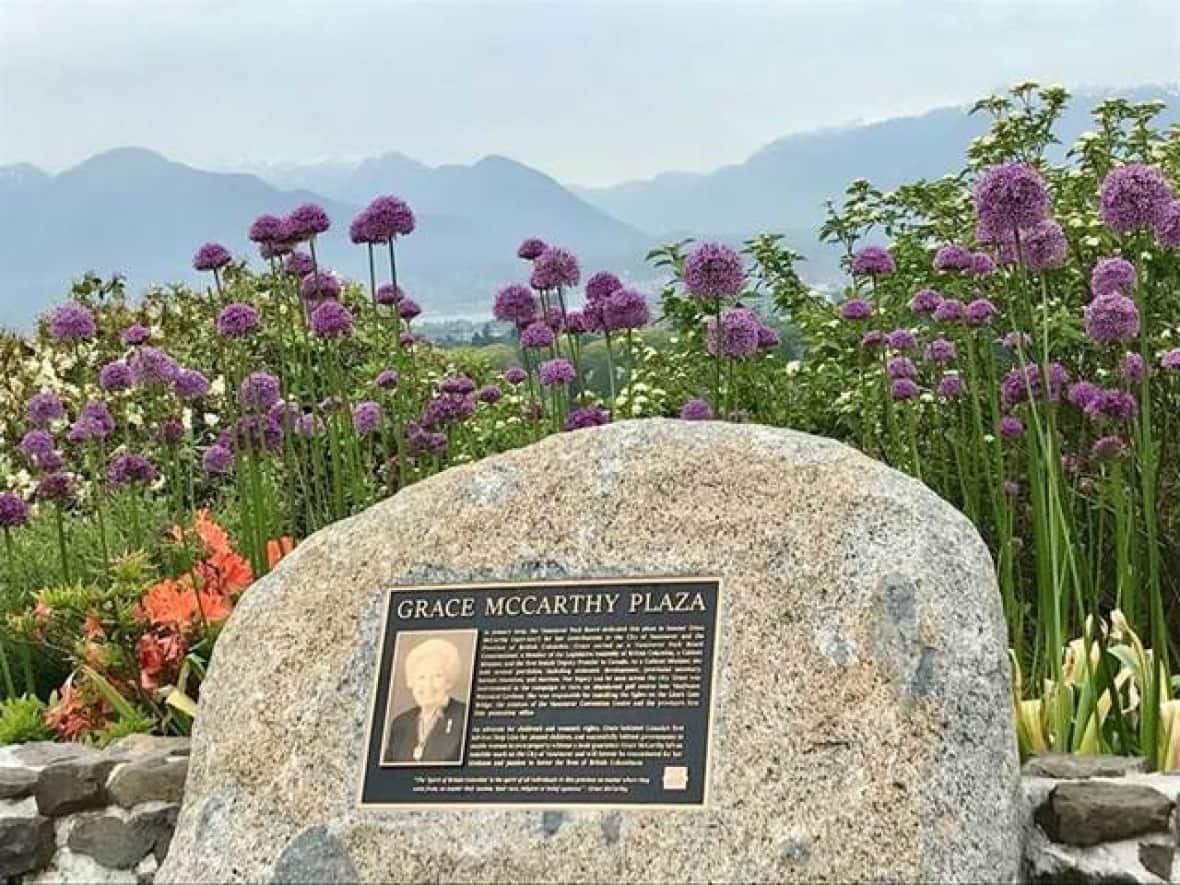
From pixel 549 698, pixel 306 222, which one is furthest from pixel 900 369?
pixel 549 698

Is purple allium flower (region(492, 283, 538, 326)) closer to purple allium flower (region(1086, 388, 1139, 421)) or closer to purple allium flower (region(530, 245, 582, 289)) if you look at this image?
purple allium flower (region(530, 245, 582, 289))

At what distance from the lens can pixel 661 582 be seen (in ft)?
13.6

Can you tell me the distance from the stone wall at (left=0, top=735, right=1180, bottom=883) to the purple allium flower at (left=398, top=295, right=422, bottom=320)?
6.90 ft

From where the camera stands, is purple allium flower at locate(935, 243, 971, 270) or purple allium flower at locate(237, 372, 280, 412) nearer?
purple allium flower at locate(935, 243, 971, 270)

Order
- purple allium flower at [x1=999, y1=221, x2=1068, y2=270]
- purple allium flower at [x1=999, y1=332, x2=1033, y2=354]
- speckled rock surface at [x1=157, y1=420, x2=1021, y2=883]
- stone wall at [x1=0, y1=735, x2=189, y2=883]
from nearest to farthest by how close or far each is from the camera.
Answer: speckled rock surface at [x1=157, y1=420, x2=1021, y2=883], stone wall at [x1=0, y1=735, x2=189, y2=883], purple allium flower at [x1=999, y1=221, x2=1068, y2=270], purple allium flower at [x1=999, y1=332, x2=1033, y2=354]

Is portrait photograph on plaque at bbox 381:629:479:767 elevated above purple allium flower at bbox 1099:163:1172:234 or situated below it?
below

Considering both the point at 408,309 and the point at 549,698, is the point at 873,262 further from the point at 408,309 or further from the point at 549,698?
the point at 549,698

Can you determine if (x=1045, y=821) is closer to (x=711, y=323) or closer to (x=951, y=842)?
(x=951, y=842)

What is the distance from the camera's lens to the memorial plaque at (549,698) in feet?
12.8

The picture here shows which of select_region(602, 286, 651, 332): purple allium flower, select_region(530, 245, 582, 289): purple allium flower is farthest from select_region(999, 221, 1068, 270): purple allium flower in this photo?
select_region(530, 245, 582, 289): purple allium flower

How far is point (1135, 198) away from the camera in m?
4.61

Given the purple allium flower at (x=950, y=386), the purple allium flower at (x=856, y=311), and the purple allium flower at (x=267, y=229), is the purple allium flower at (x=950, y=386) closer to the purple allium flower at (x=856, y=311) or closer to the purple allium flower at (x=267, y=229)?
the purple allium flower at (x=856, y=311)

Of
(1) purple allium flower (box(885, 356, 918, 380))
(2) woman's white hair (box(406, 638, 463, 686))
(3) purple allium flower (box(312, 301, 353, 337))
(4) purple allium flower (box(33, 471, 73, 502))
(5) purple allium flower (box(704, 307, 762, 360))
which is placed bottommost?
(2) woman's white hair (box(406, 638, 463, 686))

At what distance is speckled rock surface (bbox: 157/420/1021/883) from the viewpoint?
3.70 metres
